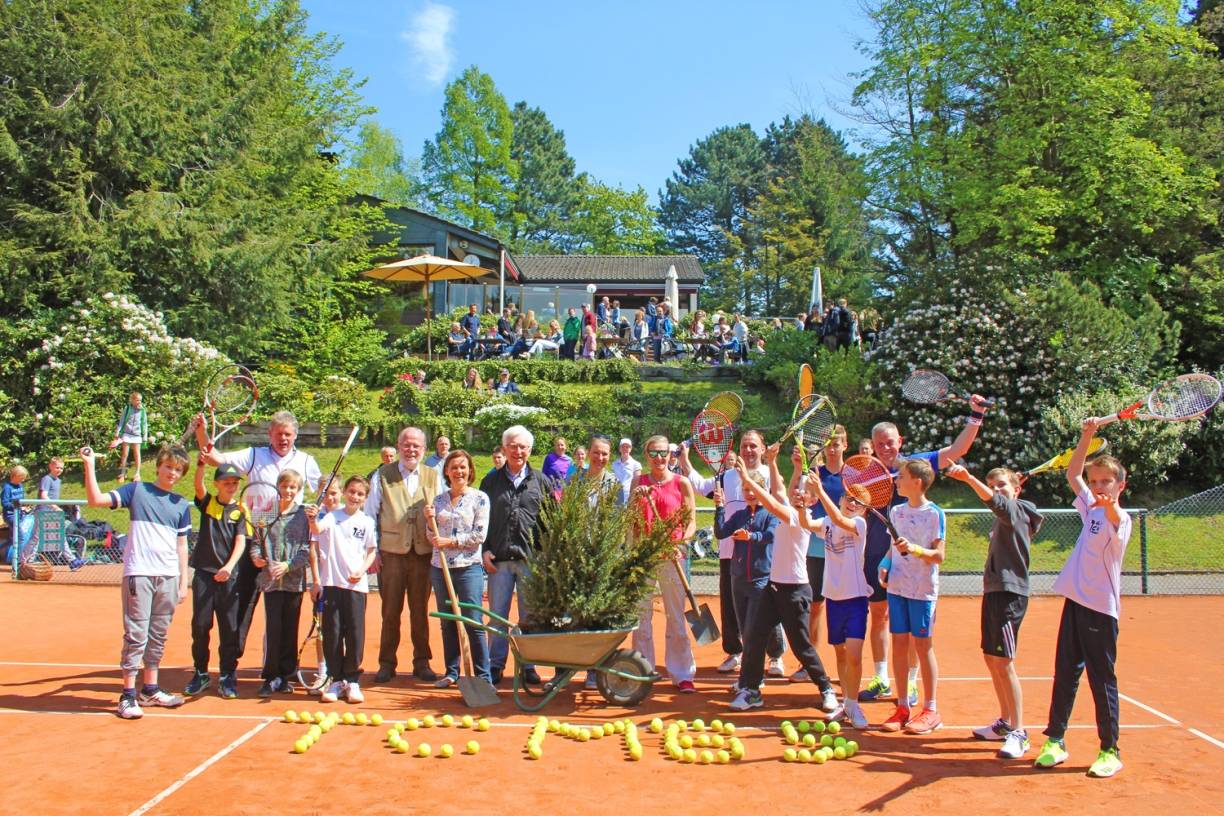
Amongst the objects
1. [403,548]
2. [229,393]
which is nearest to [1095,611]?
[403,548]

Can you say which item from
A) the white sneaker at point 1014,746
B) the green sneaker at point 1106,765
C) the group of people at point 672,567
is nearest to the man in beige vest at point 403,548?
the group of people at point 672,567

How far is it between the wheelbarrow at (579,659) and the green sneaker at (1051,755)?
288 cm

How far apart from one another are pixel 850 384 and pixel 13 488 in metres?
15.0

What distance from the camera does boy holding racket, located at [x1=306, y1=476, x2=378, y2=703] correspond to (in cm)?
785

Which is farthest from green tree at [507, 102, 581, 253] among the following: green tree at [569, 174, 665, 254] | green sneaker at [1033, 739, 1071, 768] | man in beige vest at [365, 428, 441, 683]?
green sneaker at [1033, 739, 1071, 768]

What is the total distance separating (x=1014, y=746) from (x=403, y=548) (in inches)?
203

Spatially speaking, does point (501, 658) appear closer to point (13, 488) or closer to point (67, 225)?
point (13, 488)

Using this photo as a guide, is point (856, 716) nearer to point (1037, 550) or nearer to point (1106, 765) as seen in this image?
point (1106, 765)

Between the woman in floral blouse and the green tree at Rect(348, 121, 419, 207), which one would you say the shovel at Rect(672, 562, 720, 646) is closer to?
the woman in floral blouse

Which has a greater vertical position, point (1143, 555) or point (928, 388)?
point (928, 388)

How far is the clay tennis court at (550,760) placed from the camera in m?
5.73

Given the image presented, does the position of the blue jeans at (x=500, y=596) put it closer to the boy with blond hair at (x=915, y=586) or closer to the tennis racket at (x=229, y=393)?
the tennis racket at (x=229, y=393)

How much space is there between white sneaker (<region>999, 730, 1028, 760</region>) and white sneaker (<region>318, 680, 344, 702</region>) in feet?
16.5

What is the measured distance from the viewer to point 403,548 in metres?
8.63
